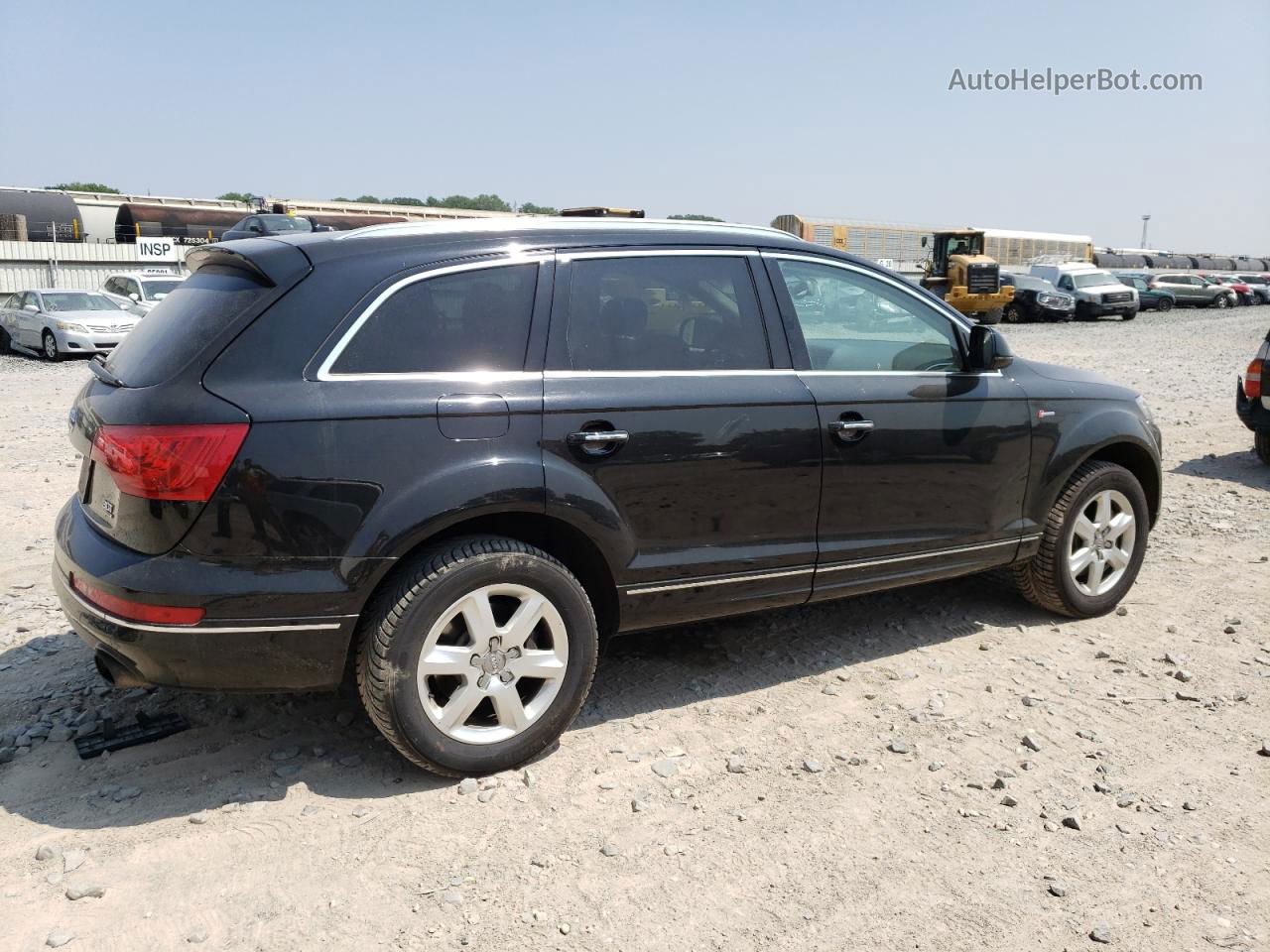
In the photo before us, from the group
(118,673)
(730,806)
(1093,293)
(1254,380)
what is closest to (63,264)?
(1254,380)

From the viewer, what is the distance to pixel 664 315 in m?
3.96

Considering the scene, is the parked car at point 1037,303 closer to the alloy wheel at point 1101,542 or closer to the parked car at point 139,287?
the parked car at point 139,287

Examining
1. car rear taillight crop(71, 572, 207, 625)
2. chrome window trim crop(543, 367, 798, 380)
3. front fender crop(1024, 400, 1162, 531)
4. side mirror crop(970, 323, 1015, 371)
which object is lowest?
car rear taillight crop(71, 572, 207, 625)

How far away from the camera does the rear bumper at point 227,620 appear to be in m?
3.17

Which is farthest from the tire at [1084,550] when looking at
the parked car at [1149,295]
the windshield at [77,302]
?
the parked car at [1149,295]

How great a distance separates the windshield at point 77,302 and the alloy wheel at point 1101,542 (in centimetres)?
2065

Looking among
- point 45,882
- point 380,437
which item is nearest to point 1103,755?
point 380,437

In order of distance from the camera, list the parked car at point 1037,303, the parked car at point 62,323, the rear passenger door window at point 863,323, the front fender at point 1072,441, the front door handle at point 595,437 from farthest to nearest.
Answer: the parked car at point 1037,303 → the parked car at point 62,323 → the front fender at point 1072,441 → the rear passenger door window at point 863,323 → the front door handle at point 595,437

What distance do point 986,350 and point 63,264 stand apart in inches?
1317

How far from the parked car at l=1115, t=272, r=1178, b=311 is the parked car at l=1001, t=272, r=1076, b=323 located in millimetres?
9343

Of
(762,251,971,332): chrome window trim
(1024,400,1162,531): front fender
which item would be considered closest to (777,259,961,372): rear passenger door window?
(762,251,971,332): chrome window trim

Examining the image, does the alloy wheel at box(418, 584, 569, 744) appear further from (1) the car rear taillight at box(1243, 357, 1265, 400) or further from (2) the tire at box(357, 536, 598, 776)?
(1) the car rear taillight at box(1243, 357, 1265, 400)

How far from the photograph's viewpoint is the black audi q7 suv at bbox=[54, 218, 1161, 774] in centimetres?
320

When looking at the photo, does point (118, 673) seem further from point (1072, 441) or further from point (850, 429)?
point (1072, 441)
